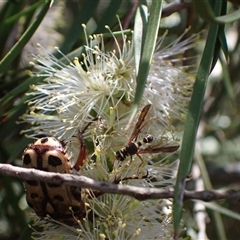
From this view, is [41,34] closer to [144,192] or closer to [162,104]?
[162,104]

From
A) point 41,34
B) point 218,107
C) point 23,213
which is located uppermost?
point 41,34

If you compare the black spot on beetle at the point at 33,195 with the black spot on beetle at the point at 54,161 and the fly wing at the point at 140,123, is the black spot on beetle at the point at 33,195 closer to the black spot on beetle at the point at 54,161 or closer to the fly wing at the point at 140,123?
the black spot on beetle at the point at 54,161

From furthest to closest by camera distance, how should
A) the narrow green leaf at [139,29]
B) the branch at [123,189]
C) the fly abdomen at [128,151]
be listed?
the fly abdomen at [128,151], the narrow green leaf at [139,29], the branch at [123,189]

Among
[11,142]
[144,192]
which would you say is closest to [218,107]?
[11,142]

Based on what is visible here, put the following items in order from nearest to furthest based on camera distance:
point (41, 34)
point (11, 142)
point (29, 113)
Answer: point (29, 113) < point (11, 142) < point (41, 34)

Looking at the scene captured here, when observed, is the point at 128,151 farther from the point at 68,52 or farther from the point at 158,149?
the point at 68,52

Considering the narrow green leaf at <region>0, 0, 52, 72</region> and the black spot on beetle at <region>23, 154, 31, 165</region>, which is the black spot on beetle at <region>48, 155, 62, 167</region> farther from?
the narrow green leaf at <region>0, 0, 52, 72</region>

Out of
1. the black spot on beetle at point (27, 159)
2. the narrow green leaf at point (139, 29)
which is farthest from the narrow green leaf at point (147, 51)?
the black spot on beetle at point (27, 159)

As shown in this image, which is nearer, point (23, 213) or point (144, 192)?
point (144, 192)

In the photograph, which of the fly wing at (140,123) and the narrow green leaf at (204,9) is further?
the fly wing at (140,123)
